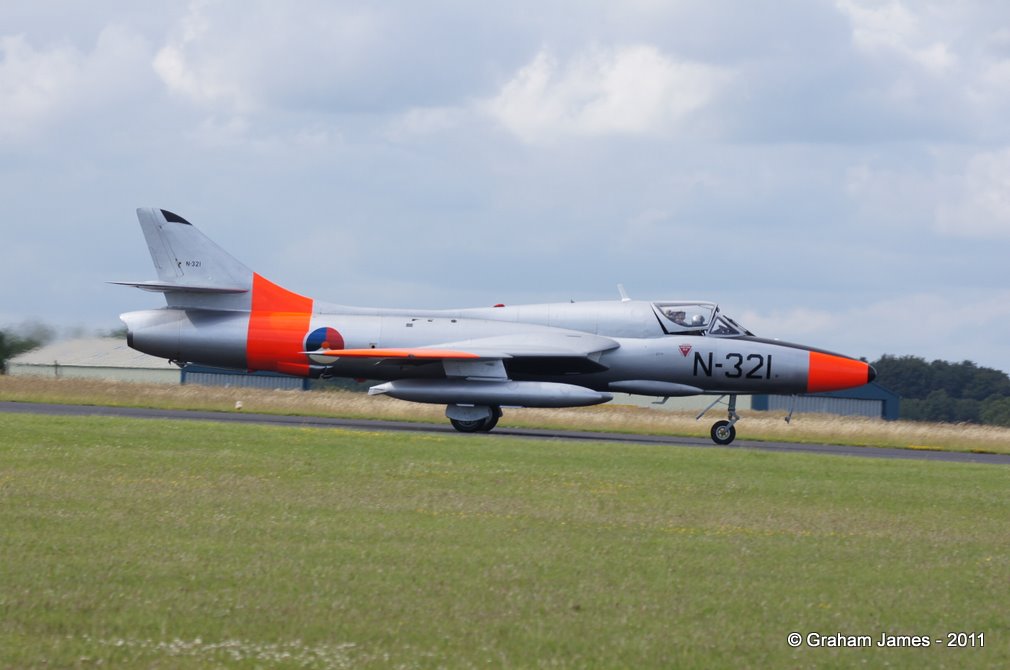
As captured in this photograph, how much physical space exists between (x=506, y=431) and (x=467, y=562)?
→ 1792 centimetres

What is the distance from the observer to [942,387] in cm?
7275

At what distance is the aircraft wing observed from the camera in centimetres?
2555

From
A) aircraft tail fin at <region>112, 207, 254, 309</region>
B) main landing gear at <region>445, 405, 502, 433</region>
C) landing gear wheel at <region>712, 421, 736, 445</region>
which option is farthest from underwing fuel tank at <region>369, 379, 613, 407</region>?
aircraft tail fin at <region>112, 207, 254, 309</region>

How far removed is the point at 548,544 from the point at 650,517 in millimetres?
2298

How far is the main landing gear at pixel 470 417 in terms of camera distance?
86.3 feet

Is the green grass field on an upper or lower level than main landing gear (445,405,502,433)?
lower

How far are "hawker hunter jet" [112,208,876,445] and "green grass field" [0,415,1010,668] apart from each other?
8.38 m

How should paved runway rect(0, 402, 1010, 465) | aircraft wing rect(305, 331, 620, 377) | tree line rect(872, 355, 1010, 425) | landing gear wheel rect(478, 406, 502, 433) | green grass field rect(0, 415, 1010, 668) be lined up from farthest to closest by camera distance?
tree line rect(872, 355, 1010, 425), landing gear wheel rect(478, 406, 502, 433), aircraft wing rect(305, 331, 620, 377), paved runway rect(0, 402, 1010, 465), green grass field rect(0, 415, 1010, 668)

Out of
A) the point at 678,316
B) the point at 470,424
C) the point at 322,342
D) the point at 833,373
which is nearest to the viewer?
the point at 470,424

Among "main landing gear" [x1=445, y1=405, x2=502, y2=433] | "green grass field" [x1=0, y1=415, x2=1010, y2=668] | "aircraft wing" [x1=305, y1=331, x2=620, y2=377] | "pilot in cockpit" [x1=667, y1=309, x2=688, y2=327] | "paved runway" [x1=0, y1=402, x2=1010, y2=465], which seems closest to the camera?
"green grass field" [x1=0, y1=415, x2=1010, y2=668]

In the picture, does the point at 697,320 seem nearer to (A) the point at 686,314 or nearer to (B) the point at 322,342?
(A) the point at 686,314

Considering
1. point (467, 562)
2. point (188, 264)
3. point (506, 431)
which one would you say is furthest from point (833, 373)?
point (467, 562)

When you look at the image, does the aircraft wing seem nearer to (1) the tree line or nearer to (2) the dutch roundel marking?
(2) the dutch roundel marking

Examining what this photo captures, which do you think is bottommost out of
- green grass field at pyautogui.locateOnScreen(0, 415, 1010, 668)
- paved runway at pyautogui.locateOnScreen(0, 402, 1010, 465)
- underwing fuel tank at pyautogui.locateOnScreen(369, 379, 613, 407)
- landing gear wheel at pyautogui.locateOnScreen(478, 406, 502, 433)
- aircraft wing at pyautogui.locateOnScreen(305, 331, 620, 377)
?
green grass field at pyautogui.locateOnScreen(0, 415, 1010, 668)
